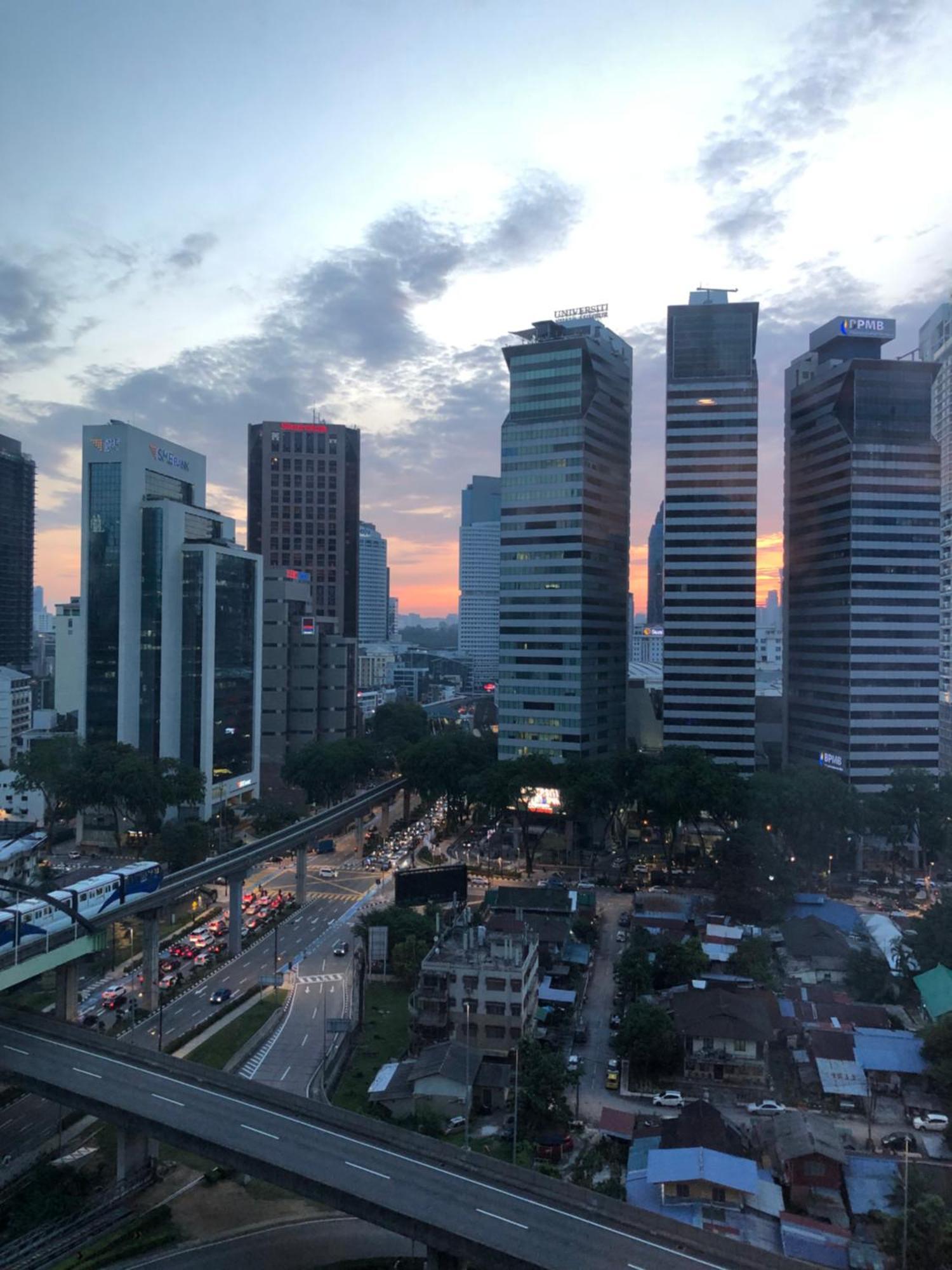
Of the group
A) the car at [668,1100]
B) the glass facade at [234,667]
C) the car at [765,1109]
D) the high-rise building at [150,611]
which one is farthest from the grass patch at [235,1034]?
the glass facade at [234,667]

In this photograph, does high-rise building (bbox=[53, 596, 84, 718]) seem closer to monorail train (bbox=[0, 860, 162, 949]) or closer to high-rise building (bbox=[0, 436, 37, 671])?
monorail train (bbox=[0, 860, 162, 949])

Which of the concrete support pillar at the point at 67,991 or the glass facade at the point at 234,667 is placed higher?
the glass facade at the point at 234,667

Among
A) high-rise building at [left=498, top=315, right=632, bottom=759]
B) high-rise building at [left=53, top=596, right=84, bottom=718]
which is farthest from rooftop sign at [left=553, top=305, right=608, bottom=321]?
high-rise building at [left=53, top=596, right=84, bottom=718]

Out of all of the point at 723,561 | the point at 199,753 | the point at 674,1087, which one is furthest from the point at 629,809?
the point at 674,1087

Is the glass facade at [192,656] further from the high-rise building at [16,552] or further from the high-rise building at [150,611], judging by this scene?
the high-rise building at [16,552]

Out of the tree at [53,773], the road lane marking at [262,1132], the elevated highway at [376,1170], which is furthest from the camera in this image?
the tree at [53,773]

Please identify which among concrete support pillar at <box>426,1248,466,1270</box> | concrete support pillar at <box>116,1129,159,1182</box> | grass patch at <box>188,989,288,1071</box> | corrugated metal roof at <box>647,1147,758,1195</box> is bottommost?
grass patch at <box>188,989,288,1071</box>
